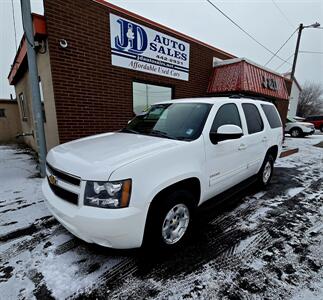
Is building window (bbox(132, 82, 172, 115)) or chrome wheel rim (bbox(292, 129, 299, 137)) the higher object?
building window (bbox(132, 82, 172, 115))

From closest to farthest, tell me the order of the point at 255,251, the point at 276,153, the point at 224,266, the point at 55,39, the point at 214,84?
1. the point at 224,266
2. the point at 255,251
3. the point at 55,39
4. the point at 276,153
5. the point at 214,84

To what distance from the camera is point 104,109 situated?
5645 mm

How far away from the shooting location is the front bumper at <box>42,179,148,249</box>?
186 centimetres

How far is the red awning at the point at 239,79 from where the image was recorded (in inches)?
315

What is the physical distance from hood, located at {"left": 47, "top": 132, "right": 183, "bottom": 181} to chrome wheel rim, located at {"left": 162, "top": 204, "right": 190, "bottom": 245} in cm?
78

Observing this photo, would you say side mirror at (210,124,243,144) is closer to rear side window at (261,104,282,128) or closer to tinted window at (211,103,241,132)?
tinted window at (211,103,241,132)

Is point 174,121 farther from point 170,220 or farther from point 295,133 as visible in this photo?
point 295,133

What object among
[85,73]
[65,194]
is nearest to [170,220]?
[65,194]

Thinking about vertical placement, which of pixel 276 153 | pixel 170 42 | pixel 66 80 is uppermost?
pixel 170 42

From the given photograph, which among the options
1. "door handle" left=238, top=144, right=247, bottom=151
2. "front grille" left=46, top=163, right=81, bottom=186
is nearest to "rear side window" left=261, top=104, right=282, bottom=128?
"door handle" left=238, top=144, right=247, bottom=151

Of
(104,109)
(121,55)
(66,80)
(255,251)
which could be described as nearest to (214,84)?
(121,55)

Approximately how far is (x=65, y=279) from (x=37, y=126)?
365cm

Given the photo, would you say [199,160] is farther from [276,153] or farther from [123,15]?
[123,15]

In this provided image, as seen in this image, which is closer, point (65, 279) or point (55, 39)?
point (65, 279)
